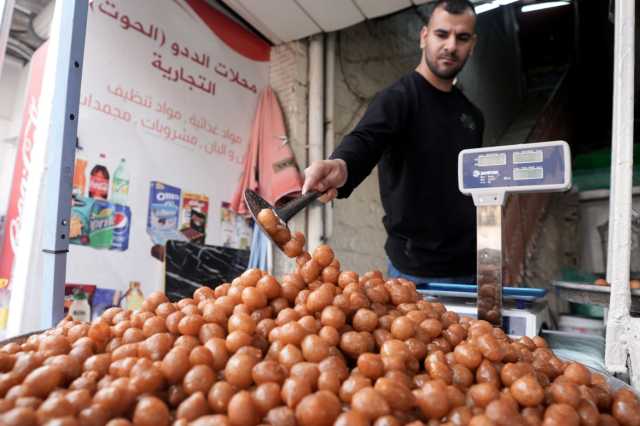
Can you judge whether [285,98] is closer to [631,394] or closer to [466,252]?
[466,252]

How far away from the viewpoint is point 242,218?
3193mm

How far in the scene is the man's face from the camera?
81.7 inches

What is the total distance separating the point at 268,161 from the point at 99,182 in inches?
47.6

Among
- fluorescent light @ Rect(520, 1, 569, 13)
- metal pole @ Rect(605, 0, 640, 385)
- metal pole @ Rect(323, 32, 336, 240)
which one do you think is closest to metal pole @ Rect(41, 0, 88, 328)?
metal pole @ Rect(605, 0, 640, 385)

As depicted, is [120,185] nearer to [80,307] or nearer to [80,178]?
[80,178]

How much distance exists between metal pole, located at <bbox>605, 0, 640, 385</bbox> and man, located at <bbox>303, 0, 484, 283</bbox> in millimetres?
862

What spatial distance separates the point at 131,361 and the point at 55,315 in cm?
63

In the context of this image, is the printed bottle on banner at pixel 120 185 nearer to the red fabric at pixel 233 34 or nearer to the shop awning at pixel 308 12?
the red fabric at pixel 233 34

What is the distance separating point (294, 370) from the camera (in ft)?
2.43

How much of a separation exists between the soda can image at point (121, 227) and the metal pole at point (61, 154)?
1.20 metres

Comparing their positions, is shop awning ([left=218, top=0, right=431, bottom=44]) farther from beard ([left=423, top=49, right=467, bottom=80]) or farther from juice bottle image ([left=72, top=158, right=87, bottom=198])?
juice bottle image ([left=72, top=158, right=87, bottom=198])

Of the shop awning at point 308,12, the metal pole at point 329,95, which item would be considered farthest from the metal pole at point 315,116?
the shop awning at point 308,12

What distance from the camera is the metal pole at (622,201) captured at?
1.08m

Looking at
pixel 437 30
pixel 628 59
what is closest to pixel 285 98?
pixel 437 30
